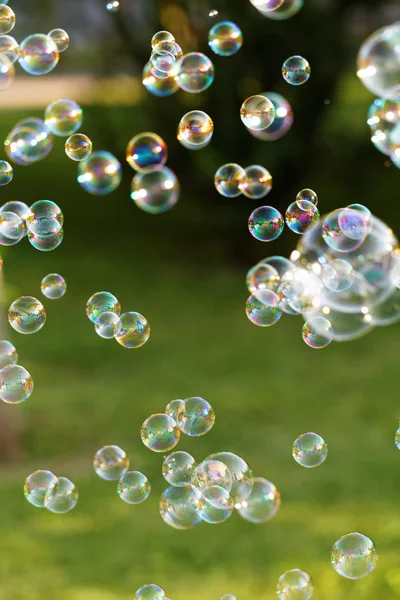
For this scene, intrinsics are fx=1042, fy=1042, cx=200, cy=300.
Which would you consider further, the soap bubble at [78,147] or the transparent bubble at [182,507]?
the soap bubble at [78,147]

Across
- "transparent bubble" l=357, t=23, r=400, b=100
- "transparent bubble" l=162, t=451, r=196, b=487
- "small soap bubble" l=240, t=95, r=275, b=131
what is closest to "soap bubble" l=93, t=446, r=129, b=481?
"transparent bubble" l=162, t=451, r=196, b=487

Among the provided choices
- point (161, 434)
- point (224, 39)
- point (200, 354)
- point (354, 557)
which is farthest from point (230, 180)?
point (200, 354)

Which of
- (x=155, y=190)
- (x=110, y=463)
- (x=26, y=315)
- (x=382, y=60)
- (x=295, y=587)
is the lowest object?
(x=295, y=587)

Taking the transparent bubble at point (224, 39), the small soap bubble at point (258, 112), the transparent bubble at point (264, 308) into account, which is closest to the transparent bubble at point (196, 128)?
the small soap bubble at point (258, 112)

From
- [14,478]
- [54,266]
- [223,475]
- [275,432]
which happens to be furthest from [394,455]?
[54,266]

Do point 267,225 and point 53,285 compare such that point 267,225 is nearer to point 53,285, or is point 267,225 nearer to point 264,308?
point 264,308

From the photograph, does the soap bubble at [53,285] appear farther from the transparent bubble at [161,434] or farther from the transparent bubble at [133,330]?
the transparent bubble at [161,434]
